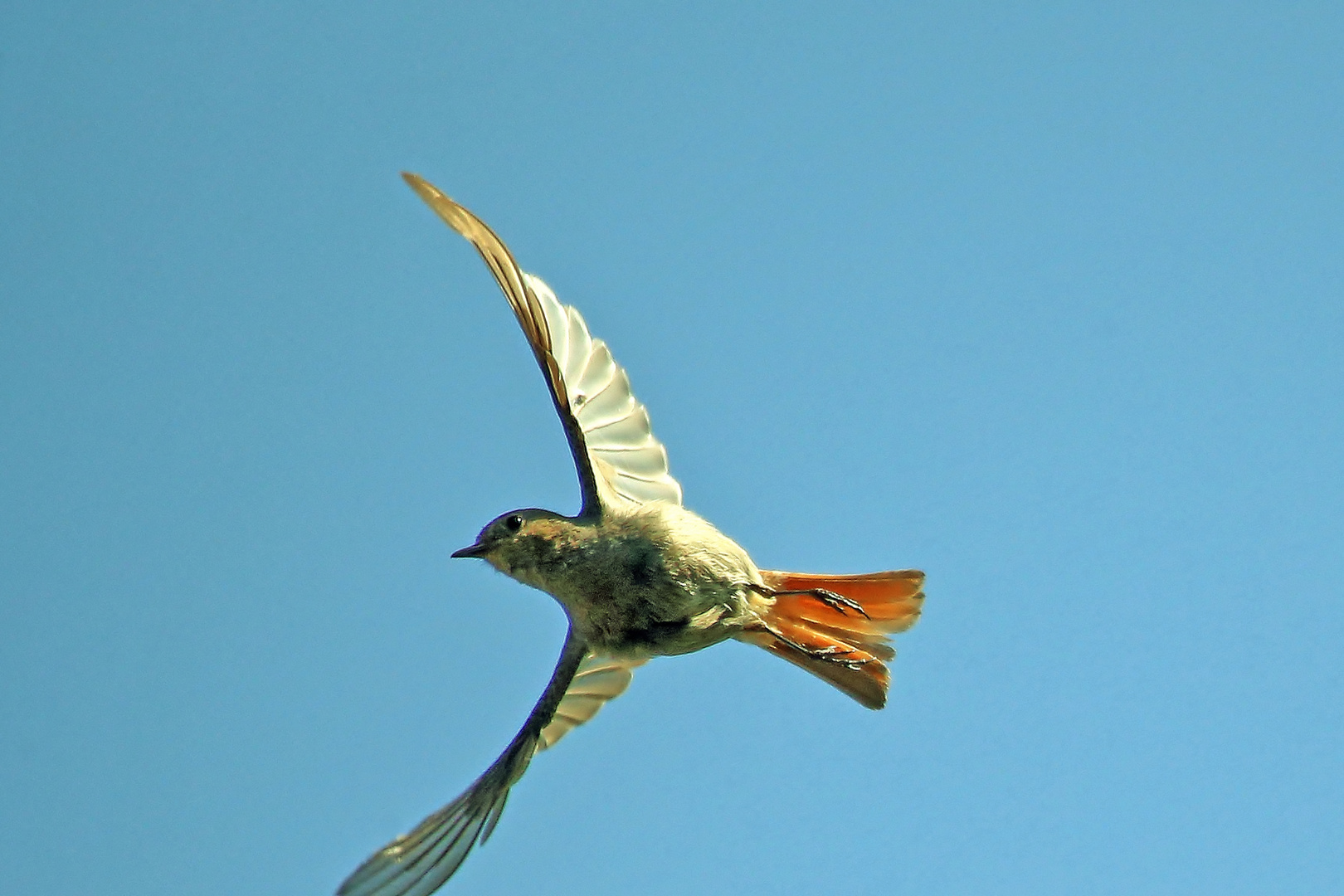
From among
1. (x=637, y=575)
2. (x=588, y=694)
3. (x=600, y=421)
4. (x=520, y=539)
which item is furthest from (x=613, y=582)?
(x=588, y=694)

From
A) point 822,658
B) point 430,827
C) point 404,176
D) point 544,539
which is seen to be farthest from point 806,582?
point 404,176

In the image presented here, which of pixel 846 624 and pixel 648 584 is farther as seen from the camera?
pixel 846 624

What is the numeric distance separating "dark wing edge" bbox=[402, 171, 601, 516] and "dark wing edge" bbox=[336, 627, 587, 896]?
123 centimetres

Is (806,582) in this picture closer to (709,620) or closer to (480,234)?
(709,620)

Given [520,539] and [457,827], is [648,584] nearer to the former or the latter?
[520,539]

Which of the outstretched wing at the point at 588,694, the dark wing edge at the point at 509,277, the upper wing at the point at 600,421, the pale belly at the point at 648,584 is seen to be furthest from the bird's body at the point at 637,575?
the outstretched wing at the point at 588,694

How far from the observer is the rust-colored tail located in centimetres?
743

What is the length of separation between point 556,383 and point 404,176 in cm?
115

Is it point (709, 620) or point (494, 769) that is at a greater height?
point (709, 620)

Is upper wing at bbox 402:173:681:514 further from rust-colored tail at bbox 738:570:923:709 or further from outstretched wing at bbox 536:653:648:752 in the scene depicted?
outstretched wing at bbox 536:653:648:752

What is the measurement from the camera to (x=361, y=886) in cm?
687

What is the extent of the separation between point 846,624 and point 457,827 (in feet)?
7.26

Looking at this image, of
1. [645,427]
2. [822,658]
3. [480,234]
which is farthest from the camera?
[645,427]

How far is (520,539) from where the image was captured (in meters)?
6.75
